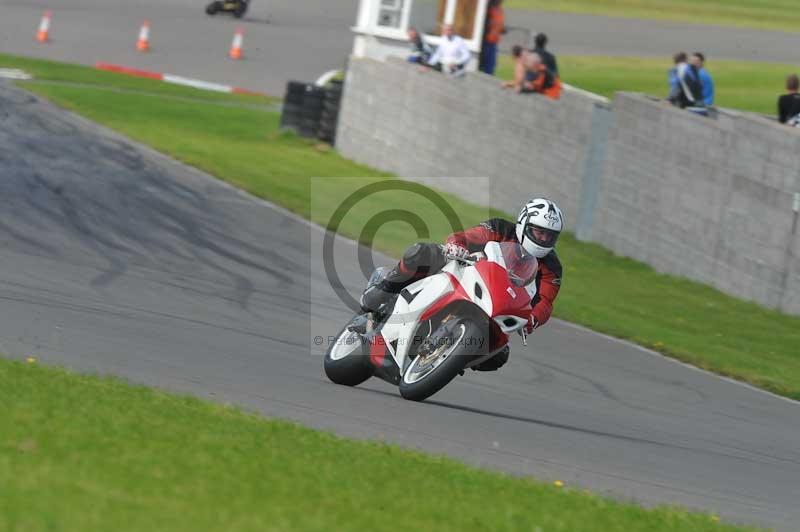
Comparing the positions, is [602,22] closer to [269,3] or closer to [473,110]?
[269,3]

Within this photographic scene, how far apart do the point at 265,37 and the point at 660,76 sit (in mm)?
Answer: 11901

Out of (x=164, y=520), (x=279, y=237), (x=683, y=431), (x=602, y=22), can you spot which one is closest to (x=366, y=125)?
(x=279, y=237)

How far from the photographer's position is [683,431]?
400 inches

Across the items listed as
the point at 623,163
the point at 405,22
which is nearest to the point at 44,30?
the point at 405,22

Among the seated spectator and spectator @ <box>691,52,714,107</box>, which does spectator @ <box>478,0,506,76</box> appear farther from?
spectator @ <box>691,52,714,107</box>

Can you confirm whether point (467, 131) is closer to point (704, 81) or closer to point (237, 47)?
point (704, 81)

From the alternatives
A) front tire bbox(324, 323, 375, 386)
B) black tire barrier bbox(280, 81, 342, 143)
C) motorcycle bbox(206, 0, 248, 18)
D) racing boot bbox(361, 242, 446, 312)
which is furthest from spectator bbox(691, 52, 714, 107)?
motorcycle bbox(206, 0, 248, 18)

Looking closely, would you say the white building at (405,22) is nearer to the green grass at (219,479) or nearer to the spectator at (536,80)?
the spectator at (536,80)

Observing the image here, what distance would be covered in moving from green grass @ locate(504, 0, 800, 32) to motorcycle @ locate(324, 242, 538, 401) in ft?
143

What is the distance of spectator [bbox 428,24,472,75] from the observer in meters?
25.4

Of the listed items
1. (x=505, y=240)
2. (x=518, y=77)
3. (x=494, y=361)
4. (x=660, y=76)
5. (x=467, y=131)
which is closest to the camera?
(x=494, y=361)

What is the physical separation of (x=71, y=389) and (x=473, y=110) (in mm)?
16750

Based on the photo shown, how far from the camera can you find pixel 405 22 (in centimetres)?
2847

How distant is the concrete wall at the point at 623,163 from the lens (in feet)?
54.9
